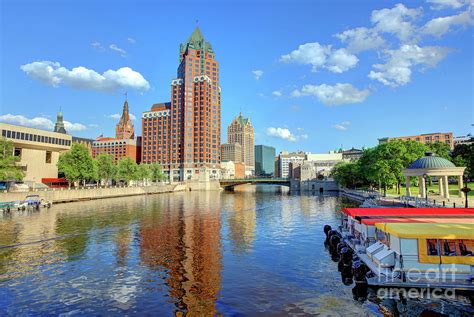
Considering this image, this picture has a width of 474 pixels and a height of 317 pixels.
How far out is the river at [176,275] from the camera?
2067 cm

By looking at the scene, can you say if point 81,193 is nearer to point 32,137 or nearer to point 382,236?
point 32,137

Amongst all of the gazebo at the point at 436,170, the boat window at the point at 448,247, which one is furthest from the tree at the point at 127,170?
the boat window at the point at 448,247

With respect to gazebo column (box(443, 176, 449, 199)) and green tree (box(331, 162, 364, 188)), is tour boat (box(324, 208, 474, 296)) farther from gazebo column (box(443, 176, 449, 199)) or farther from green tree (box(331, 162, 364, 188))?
green tree (box(331, 162, 364, 188))

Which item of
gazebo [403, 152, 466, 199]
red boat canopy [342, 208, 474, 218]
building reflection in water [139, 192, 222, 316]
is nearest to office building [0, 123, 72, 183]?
building reflection in water [139, 192, 222, 316]

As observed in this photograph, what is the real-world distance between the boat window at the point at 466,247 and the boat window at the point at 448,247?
416 mm

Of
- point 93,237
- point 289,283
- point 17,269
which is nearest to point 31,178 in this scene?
point 93,237

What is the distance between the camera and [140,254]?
3447 cm

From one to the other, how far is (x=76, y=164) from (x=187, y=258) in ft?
320

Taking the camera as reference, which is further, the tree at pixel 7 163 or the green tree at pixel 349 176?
the green tree at pixel 349 176

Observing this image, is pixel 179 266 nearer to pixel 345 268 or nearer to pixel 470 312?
pixel 345 268

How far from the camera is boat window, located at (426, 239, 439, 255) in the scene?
73.9ft

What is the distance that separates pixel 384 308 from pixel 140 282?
61.0 feet

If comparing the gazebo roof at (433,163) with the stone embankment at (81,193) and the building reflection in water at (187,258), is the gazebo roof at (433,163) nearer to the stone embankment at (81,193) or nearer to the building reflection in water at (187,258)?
the building reflection in water at (187,258)

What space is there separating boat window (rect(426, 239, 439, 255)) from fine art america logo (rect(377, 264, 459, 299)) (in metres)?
1.25
